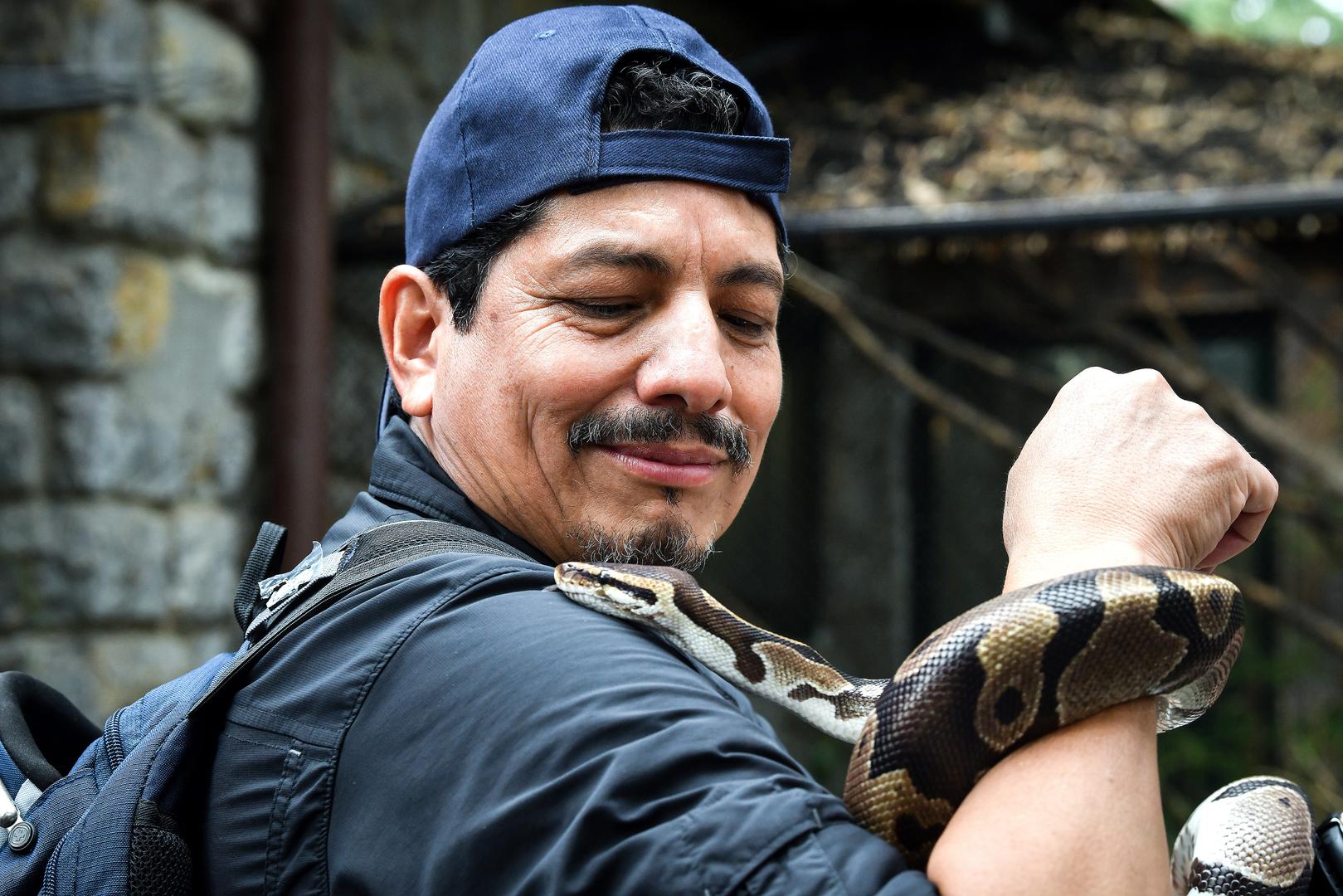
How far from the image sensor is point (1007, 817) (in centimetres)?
141

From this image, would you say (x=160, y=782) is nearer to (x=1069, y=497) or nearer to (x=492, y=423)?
(x=492, y=423)

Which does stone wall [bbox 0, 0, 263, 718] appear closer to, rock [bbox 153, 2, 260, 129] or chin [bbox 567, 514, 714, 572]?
rock [bbox 153, 2, 260, 129]

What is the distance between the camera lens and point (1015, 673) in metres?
1.63

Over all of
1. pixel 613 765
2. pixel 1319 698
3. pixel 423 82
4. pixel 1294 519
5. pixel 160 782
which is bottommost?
pixel 1319 698

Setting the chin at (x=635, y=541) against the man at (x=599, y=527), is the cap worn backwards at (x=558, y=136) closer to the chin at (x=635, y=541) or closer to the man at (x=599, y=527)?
the man at (x=599, y=527)

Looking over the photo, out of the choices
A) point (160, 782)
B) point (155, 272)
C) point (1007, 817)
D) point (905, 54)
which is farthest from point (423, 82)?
point (1007, 817)

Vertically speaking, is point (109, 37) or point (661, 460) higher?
point (109, 37)

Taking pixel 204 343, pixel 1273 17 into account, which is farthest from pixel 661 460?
pixel 1273 17

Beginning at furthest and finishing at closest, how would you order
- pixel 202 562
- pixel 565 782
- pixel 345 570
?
pixel 202 562, pixel 345 570, pixel 565 782

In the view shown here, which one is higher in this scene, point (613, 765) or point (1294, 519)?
point (613, 765)

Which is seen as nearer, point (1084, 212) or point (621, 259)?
point (621, 259)

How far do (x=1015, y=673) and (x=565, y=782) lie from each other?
0.57 meters

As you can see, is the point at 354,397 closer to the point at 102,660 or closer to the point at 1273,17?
the point at 102,660

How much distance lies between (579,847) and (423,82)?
5237 millimetres
